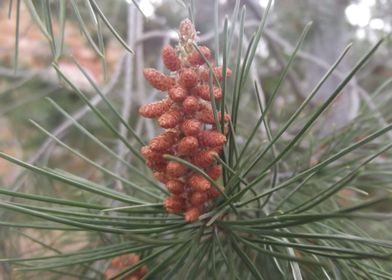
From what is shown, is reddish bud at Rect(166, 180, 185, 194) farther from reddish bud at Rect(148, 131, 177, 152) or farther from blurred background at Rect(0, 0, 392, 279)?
blurred background at Rect(0, 0, 392, 279)

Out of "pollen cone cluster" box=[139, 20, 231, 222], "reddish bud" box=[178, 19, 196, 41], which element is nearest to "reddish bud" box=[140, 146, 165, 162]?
"pollen cone cluster" box=[139, 20, 231, 222]

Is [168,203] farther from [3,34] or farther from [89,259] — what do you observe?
[3,34]

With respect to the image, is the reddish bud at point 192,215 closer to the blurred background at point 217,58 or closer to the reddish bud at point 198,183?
the reddish bud at point 198,183

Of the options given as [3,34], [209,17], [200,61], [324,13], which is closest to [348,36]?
[324,13]

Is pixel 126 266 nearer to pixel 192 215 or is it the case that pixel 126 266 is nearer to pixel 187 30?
pixel 192 215

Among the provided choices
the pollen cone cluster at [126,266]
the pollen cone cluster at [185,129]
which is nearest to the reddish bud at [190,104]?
the pollen cone cluster at [185,129]
